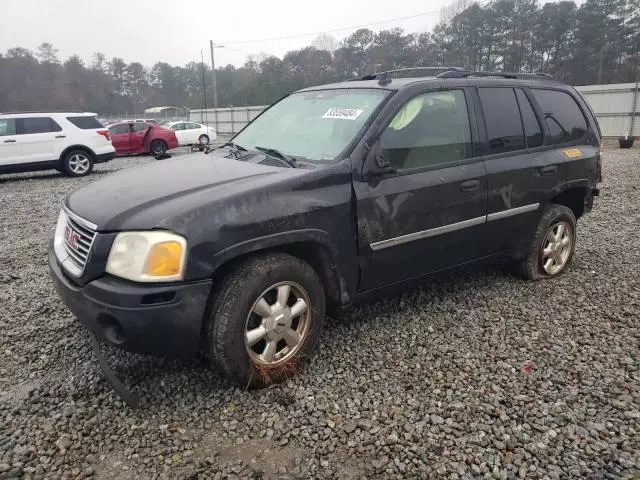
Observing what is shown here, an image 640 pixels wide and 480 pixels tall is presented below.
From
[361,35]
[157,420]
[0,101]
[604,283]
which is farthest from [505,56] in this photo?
[0,101]

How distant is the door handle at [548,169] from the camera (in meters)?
4.14

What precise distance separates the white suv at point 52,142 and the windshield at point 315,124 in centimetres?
1015

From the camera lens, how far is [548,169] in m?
→ 4.18

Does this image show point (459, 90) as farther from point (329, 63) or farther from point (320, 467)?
point (329, 63)

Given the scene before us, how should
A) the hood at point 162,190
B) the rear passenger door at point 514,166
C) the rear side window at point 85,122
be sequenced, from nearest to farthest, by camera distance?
the hood at point 162,190
the rear passenger door at point 514,166
the rear side window at point 85,122

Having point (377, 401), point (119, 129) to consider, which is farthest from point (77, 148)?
point (377, 401)

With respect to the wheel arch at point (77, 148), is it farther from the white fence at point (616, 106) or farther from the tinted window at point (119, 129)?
the white fence at point (616, 106)

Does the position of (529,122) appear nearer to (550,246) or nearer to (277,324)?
(550,246)

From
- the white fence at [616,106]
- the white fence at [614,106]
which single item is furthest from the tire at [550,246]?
the white fence at [616,106]

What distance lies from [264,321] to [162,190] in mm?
956

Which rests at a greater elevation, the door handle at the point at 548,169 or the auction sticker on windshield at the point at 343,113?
the auction sticker on windshield at the point at 343,113

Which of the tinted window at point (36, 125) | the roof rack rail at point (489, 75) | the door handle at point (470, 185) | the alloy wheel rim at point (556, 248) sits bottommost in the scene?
the alloy wheel rim at point (556, 248)

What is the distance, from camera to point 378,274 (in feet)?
10.8

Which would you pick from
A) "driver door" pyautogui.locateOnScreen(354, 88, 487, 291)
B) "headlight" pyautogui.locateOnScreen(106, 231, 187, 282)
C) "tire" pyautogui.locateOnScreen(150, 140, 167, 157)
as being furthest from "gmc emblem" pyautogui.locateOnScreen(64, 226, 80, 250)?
"tire" pyautogui.locateOnScreen(150, 140, 167, 157)
